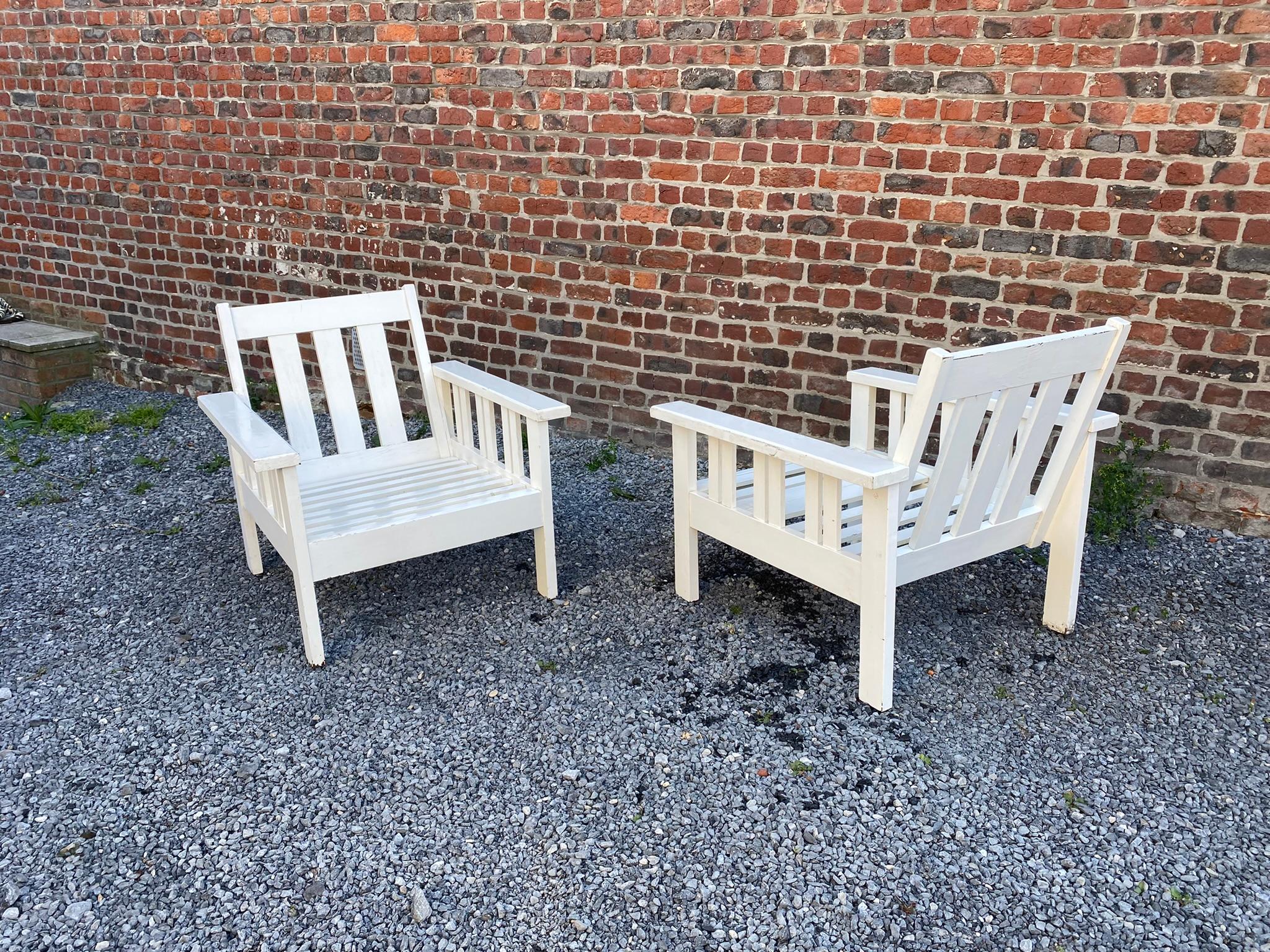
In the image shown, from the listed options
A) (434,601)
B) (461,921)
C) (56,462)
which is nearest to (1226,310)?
(434,601)

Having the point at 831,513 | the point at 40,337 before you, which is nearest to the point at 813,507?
the point at 831,513

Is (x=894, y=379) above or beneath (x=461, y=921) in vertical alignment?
above

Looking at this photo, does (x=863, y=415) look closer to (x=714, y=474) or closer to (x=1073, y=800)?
(x=714, y=474)

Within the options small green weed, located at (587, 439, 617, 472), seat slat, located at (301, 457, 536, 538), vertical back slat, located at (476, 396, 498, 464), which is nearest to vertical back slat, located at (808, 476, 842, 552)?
seat slat, located at (301, 457, 536, 538)

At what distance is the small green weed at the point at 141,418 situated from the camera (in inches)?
211

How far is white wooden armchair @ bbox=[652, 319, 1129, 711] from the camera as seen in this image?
239cm

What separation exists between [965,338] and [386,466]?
2.27 meters

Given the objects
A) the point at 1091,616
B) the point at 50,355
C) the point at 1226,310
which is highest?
the point at 1226,310

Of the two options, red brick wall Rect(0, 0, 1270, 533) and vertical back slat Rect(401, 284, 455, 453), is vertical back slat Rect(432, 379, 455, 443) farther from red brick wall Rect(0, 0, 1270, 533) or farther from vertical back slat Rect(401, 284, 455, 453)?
red brick wall Rect(0, 0, 1270, 533)

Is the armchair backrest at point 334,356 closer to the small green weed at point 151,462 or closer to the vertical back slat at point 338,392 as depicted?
the vertical back slat at point 338,392

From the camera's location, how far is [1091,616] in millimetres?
3156

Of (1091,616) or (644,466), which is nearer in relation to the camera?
(1091,616)

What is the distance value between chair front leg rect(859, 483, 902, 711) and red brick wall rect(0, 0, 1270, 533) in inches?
65.2

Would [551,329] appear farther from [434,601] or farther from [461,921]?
[461,921]
